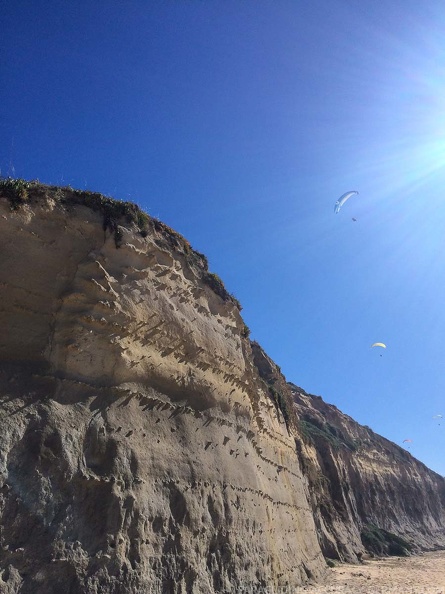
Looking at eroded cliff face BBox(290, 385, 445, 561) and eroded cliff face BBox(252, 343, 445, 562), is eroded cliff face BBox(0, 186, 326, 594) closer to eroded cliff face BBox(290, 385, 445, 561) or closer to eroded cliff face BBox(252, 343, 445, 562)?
eroded cliff face BBox(252, 343, 445, 562)

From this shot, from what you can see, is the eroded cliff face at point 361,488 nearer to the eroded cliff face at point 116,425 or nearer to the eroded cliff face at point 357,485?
the eroded cliff face at point 357,485

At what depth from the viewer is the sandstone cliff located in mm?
9422

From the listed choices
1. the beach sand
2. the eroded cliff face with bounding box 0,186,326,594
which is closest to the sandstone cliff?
the eroded cliff face with bounding box 0,186,326,594

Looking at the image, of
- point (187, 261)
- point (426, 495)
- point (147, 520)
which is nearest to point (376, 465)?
point (426, 495)

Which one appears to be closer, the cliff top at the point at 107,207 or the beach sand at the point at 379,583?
the cliff top at the point at 107,207

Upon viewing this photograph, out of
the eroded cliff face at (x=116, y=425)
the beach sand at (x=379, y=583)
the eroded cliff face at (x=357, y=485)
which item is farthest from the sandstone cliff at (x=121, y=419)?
the eroded cliff face at (x=357, y=485)

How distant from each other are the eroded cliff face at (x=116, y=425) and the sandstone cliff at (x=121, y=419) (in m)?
0.04

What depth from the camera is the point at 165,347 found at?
1452cm

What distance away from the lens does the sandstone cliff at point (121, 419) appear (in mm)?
9422

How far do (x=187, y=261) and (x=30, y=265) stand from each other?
7.07m

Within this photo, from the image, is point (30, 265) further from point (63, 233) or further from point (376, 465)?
point (376, 465)

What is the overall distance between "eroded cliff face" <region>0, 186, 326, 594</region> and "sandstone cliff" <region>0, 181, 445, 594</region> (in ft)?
0.12

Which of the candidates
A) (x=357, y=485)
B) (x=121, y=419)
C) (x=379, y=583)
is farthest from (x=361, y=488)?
(x=121, y=419)

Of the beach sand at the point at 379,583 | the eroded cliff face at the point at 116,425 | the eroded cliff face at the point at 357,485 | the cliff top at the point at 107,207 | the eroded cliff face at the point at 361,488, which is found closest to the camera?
the eroded cliff face at the point at 116,425
